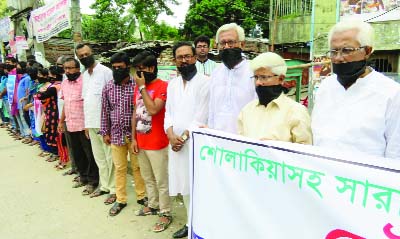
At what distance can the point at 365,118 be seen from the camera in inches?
74.2

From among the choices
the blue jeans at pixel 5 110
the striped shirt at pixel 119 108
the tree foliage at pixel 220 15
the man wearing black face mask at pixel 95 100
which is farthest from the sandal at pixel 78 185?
the tree foliage at pixel 220 15

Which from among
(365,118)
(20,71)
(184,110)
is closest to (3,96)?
(20,71)

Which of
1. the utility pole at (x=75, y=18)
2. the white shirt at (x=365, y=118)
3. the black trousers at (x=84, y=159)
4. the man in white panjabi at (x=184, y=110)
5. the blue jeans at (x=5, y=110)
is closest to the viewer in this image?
the white shirt at (x=365, y=118)

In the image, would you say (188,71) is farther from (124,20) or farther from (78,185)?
(124,20)

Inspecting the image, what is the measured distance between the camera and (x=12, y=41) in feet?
40.0

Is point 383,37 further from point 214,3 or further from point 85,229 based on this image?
point 214,3

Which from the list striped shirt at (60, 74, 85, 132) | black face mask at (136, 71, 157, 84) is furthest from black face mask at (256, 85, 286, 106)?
striped shirt at (60, 74, 85, 132)

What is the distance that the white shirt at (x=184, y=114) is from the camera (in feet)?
10.3

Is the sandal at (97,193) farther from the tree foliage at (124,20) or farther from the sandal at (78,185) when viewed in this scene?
the tree foliage at (124,20)

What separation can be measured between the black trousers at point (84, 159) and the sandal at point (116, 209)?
0.94 metres

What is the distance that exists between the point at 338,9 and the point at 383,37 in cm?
160

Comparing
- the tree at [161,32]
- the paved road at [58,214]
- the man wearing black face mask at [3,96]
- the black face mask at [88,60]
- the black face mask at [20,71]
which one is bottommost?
the paved road at [58,214]

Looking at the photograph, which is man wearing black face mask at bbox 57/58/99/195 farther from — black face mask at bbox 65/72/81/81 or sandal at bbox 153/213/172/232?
sandal at bbox 153/213/172/232

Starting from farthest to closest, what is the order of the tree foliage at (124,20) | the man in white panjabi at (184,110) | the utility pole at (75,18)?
the tree foliage at (124,20), the utility pole at (75,18), the man in white panjabi at (184,110)
